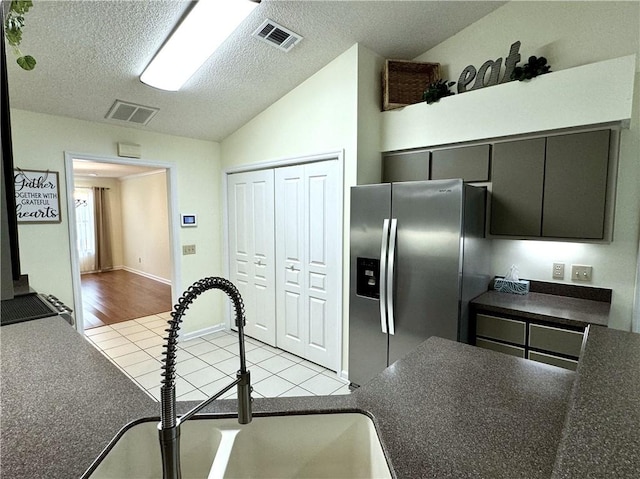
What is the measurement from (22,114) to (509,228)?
4.18 metres

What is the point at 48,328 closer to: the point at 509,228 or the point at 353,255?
the point at 353,255

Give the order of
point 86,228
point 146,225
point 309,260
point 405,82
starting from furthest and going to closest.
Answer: point 86,228
point 146,225
point 309,260
point 405,82

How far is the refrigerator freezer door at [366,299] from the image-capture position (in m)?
2.65

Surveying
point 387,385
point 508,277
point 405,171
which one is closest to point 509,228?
point 508,277

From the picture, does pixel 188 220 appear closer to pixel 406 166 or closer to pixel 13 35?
pixel 406 166

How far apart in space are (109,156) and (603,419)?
4112 mm

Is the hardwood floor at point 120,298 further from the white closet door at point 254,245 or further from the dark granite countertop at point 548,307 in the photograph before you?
the dark granite countertop at point 548,307

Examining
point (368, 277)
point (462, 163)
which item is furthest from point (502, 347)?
point (462, 163)

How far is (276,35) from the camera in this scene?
252cm

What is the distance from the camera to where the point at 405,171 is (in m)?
2.94

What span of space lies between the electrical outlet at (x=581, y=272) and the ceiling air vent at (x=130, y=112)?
3.90m

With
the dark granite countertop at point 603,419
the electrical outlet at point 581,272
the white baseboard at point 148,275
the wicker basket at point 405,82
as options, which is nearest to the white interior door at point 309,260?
the wicker basket at point 405,82

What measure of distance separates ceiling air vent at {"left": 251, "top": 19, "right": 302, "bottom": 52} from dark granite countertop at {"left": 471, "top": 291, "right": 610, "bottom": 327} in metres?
2.41

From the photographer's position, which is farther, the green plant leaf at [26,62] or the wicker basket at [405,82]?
the wicker basket at [405,82]
